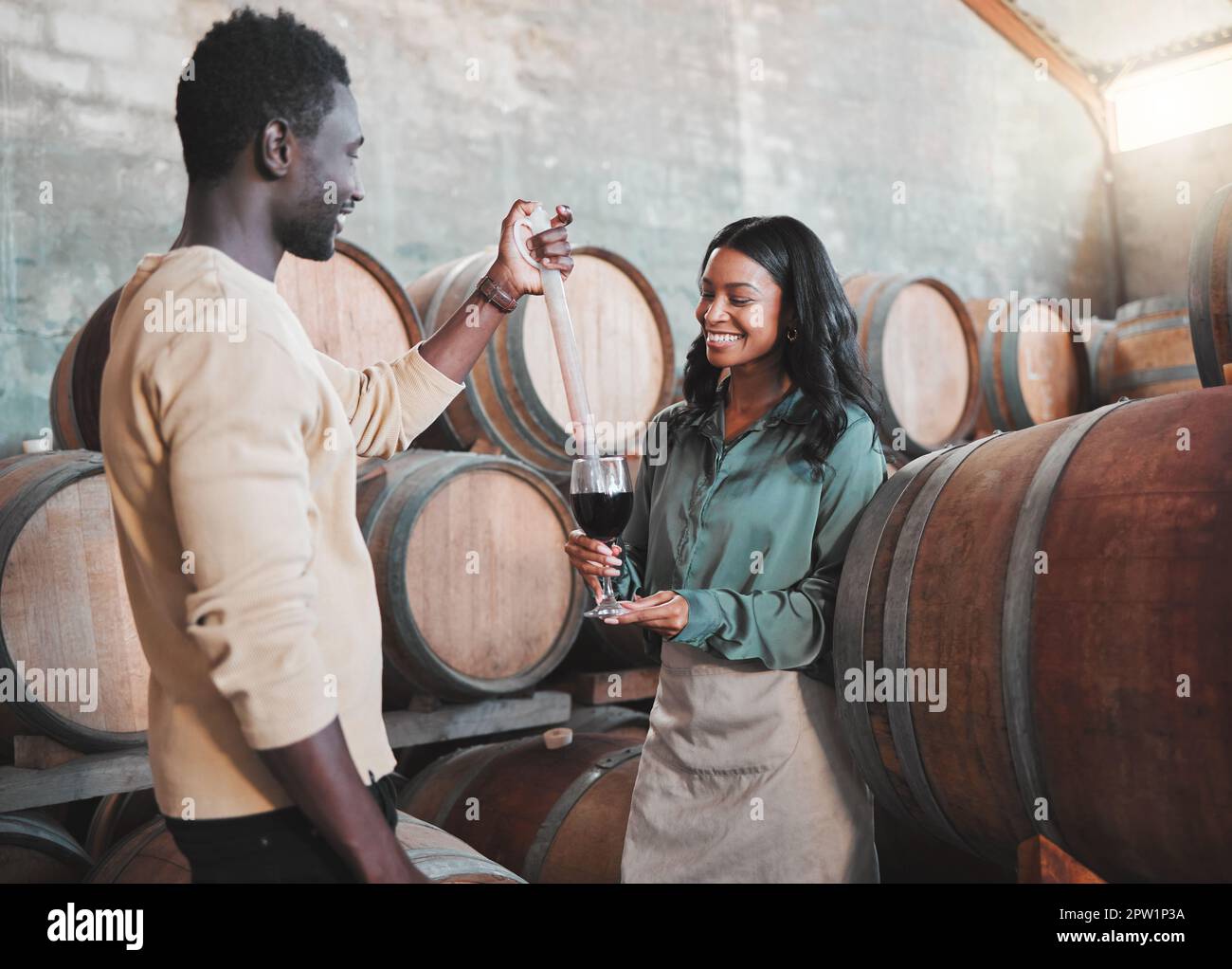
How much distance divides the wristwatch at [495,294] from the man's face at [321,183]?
509 millimetres

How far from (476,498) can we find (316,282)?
2.71ft

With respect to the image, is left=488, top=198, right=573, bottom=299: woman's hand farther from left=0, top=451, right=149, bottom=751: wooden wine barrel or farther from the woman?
left=0, top=451, right=149, bottom=751: wooden wine barrel

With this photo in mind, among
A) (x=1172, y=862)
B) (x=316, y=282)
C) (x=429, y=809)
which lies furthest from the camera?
(x=316, y=282)

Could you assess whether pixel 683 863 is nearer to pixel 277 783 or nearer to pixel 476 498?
pixel 277 783

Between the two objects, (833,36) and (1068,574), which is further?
(833,36)

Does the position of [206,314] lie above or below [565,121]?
below

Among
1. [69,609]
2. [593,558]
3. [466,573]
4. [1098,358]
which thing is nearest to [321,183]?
[593,558]

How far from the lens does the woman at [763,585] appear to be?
5.76 feet

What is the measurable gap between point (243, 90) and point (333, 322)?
215cm

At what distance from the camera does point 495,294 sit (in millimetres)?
1757

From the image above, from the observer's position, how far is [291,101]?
1166 millimetres

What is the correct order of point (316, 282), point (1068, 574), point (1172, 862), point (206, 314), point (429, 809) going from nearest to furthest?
point (206, 314) < point (1172, 862) < point (1068, 574) < point (429, 809) < point (316, 282)

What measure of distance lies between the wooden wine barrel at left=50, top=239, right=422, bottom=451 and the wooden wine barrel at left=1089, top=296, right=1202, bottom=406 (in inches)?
129
